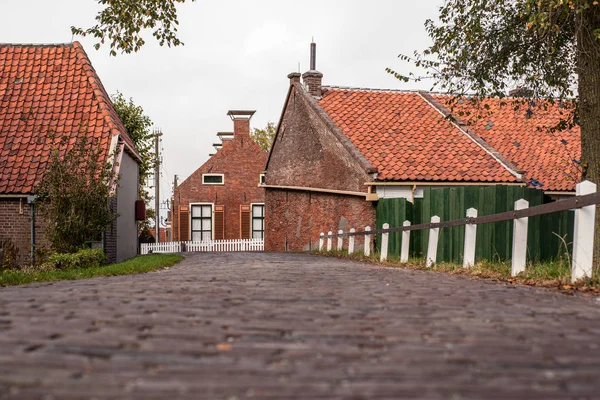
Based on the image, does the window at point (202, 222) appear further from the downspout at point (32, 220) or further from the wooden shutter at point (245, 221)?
the downspout at point (32, 220)

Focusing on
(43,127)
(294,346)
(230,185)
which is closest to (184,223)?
(230,185)

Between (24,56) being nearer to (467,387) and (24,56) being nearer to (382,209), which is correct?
(382,209)

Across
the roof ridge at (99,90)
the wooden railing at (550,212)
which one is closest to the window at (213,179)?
the roof ridge at (99,90)

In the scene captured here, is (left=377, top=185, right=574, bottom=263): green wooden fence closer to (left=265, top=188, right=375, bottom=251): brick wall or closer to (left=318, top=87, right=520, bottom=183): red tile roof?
(left=265, top=188, right=375, bottom=251): brick wall

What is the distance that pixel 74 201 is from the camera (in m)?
15.8

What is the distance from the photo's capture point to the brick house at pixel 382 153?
22.4m

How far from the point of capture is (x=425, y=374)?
305 cm

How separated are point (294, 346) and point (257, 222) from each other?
41.1m

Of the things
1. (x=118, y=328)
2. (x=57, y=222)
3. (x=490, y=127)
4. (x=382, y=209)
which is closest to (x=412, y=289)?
(x=118, y=328)

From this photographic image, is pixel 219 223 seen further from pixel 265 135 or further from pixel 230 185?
pixel 265 135

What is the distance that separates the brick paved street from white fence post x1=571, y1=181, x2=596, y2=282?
1457 mm

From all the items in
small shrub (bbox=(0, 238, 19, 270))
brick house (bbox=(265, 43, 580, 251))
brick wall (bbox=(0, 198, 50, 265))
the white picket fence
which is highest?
brick house (bbox=(265, 43, 580, 251))

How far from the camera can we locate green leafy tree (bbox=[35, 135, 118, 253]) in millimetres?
15750

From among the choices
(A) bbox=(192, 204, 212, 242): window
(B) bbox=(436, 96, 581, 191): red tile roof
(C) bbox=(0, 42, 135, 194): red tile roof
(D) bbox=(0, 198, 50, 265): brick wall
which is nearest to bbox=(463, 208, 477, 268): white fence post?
(C) bbox=(0, 42, 135, 194): red tile roof
